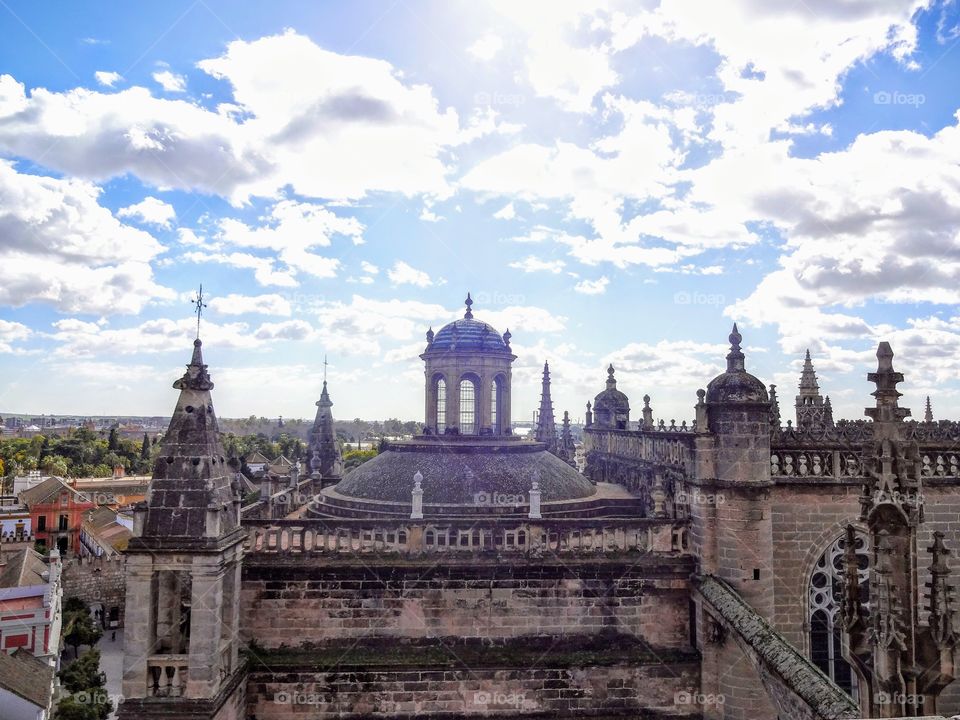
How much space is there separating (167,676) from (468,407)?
1213cm

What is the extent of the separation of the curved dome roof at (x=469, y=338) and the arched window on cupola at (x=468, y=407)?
1.22 meters

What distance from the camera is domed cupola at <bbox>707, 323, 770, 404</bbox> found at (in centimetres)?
1591

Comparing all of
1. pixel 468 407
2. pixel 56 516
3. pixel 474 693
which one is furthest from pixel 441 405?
pixel 56 516

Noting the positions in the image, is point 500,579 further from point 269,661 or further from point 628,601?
point 269,661

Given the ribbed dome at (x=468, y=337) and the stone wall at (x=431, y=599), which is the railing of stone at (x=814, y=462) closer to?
the stone wall at (x=431, y=599)

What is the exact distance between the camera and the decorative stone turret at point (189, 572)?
1297 centimetres

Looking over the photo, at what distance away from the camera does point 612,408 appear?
28984mm

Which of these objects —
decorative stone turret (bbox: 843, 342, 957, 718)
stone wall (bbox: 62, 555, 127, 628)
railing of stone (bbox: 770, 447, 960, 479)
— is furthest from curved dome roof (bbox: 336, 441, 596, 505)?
stone wall (bbox: 62, 555, 127, 628)

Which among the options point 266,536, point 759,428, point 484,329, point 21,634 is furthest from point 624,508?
point 21,634

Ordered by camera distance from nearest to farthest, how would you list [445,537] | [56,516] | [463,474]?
[445,537] < [463,474] < [56,516]

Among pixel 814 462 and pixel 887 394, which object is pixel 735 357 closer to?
pixel 814 462

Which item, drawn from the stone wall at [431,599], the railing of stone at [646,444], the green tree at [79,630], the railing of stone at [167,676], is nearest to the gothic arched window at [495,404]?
the railing of stone at [646,444]

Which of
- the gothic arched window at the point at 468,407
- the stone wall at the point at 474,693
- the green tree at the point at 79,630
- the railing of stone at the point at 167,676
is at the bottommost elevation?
the green tree at the point at 79,630

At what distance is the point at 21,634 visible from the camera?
39.4m
